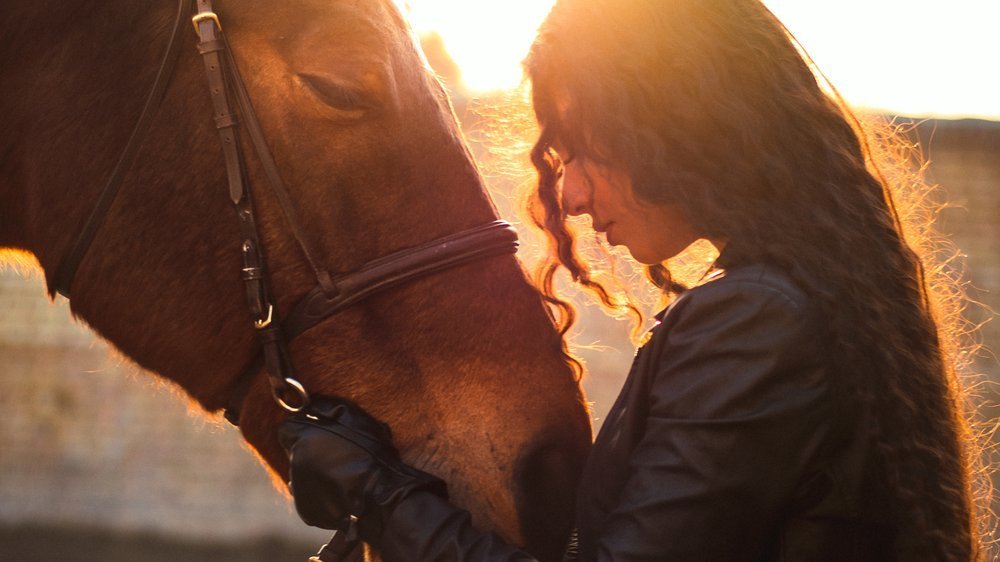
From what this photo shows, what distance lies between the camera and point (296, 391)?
1901 mm

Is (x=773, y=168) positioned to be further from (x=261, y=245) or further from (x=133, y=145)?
(x=133, y=145)

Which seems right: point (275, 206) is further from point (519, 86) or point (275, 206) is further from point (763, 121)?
point (763, 121)

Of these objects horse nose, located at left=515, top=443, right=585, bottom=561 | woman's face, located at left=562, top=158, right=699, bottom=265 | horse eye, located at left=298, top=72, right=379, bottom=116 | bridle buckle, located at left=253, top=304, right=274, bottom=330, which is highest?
horse eye, located at left=298, top=72, right=379, bottom=116

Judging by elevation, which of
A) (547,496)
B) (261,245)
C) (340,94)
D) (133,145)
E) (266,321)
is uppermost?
(340,94)

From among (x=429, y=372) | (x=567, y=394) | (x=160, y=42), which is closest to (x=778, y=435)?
(x=567, y=394)

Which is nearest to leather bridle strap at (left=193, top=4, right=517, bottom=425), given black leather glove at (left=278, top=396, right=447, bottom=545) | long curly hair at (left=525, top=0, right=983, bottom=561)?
black leather glove at (left=278, top=396, right=447, bottom=545)

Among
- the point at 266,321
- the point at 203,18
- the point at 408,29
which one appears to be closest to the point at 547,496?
the point at 266,321

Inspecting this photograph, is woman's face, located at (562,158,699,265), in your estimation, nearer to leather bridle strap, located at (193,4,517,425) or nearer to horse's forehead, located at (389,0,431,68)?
leather bridle strap, located at (193,4,517,425)

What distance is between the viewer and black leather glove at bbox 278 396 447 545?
5.51 feet

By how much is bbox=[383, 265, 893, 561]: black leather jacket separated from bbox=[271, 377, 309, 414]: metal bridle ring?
0.41m

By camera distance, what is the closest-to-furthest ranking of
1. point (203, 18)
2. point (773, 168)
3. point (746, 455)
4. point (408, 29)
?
point (746, 455)
point (773, 168)
point (203, 18)
point (408, 29)

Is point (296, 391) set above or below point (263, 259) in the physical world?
below

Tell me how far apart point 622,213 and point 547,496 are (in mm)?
585

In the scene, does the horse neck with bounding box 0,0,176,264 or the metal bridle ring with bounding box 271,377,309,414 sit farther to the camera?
the horse neck with bounding box 0,0,176,264
